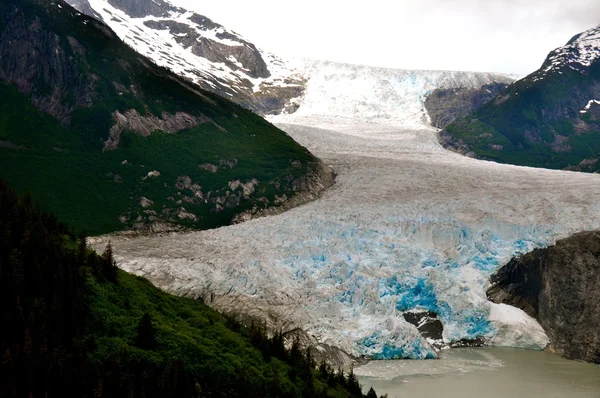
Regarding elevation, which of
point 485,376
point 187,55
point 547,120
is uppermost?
point 187,55

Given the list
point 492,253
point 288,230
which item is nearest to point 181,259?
point 288,230

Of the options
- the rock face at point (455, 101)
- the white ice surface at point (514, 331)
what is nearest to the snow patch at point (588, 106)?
the rock face at point (455, 101)

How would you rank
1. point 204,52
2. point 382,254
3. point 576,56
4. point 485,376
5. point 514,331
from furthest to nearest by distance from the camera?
point 204,52, point 576,56, point 382,254, point 514,331, point 485,376

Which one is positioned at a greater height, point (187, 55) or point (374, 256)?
point (187, 55)

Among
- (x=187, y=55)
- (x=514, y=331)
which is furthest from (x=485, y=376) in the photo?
(x=187, y=55)

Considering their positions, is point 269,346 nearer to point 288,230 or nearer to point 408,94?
point 288,230

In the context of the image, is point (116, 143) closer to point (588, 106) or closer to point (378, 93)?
point (378, 93)

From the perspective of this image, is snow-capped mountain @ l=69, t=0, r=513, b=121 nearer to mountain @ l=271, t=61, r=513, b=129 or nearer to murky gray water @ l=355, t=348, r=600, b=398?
mountain @ l=271, t=61, r=513, b=129

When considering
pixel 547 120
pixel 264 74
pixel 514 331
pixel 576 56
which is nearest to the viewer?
pixel 514 331
